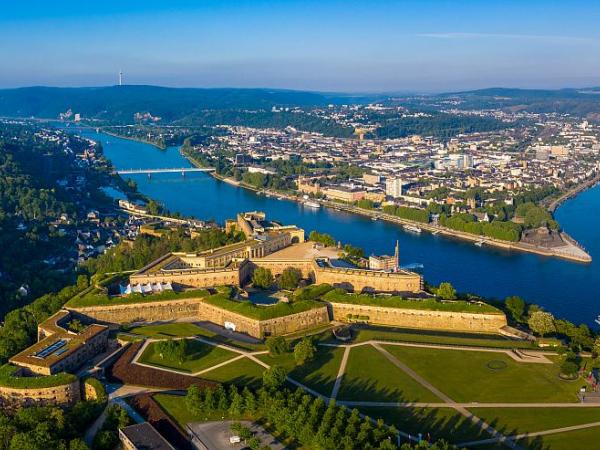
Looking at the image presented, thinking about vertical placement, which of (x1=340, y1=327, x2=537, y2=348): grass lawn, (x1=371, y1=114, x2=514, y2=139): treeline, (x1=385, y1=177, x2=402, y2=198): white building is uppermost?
(x1=371, y1=114, x2=514, y2=139): treeline

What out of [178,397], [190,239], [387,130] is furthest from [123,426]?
[387,130]

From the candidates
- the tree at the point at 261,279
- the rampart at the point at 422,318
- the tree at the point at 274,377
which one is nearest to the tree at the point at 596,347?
the rampart at the point at 422,318

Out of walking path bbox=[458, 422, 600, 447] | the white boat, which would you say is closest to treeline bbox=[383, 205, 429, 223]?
the white boat

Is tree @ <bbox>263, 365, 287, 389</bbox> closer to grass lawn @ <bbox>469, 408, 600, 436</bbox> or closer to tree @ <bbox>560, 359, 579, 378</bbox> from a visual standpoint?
grass lawn @ <bbox>469, 408, 600, 436</bbox>

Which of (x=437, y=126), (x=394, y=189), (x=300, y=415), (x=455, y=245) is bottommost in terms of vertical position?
(x=455, y=245)

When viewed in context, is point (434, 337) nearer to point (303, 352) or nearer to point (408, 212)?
point (303, 352)

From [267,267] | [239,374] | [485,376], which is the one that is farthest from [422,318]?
[267,267]
